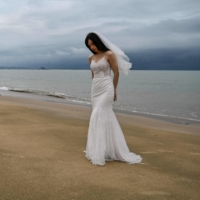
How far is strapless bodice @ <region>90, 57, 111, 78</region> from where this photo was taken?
4952 mm

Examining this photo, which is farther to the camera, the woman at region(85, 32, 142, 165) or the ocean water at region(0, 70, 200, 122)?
the ocean water at region(0, 70, 200, 122)

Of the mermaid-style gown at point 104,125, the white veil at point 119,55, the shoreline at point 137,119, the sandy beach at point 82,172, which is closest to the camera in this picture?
the sandy beach at point 82,172

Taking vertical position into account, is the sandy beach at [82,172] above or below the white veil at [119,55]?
below

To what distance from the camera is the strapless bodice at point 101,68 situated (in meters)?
4.95

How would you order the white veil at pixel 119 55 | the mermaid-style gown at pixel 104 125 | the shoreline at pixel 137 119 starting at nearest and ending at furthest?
the mermaid-style gown at pixel 104 125 < the white veil at pixel 119 55 < the shoreline at pixel 137 119

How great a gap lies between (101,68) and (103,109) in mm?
752

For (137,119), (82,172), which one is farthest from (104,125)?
(137,119)

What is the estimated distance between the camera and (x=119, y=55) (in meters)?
5.21

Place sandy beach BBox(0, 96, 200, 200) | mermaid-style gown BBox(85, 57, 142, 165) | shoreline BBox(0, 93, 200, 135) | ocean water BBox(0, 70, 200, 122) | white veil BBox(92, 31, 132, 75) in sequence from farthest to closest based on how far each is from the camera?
1. ocean water BBox(0, 70, 200, 122)
2. shoreline BBox(0, 93, 200, 135)
3. white veil BBox(92, 31, 132, 75)
4. mermaid-style gown BBox(85, 57, 142, 165)
5. sandy beach BBox(0, 96, 200, 200)

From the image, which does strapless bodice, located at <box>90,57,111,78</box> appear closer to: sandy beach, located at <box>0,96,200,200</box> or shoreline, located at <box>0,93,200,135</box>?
sandy beach, located at <box>0,96,200,200</box>

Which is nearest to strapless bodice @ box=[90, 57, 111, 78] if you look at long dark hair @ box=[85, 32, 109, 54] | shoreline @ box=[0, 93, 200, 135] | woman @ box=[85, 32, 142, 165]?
woman @ box=[85, 32, 142, 165]

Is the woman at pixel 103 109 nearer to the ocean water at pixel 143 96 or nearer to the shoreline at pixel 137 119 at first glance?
the shoreline at pixel 137 119

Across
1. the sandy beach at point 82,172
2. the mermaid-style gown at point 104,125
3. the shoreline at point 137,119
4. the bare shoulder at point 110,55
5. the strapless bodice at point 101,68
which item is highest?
the bare shoulder at point 110,55

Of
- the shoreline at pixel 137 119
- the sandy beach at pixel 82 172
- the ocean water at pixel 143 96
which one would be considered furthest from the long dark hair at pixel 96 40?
the ocean water at pixel 143 96
